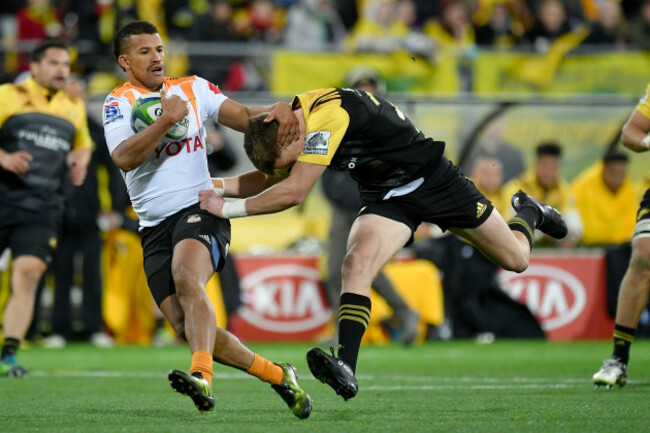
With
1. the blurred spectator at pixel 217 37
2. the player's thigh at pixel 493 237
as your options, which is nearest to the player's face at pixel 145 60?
the player's thigh at pixel 493 237

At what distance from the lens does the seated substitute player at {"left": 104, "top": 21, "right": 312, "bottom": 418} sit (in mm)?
5836

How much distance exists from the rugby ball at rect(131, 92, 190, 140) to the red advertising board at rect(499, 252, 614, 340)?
23.5ft

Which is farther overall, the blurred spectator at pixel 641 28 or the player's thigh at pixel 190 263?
the blurred spectator at pixel 641 28

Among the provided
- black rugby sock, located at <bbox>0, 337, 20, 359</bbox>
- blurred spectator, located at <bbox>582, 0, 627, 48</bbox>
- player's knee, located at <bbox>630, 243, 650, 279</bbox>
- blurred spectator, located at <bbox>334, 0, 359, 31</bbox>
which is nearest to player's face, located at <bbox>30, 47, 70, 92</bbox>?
black rugby sock, located at <bbox>0, 337, 20, 359</bbox>

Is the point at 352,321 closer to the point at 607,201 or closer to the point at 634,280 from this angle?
the point at 634,280

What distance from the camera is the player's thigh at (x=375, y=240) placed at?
6.26 m

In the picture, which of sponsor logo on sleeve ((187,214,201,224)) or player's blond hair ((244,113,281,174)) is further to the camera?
sponsor logo on sleeve ((187,214,201,224))

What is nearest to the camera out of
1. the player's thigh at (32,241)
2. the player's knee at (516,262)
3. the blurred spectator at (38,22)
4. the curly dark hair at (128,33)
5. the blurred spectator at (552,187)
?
the curly dark hair at (128,33)

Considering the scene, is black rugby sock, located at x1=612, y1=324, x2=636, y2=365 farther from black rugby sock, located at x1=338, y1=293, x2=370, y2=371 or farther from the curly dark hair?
the curly dark hair

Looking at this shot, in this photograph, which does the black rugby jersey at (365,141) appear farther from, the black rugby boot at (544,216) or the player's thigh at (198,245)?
the black rugby boot at (544,216)

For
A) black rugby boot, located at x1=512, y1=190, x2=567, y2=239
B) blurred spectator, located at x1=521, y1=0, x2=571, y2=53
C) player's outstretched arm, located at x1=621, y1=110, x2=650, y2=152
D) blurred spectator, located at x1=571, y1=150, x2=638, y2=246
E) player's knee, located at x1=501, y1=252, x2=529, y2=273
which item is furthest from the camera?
blurred spectator, located at x1=521, y1=0, x2=571, y2=53

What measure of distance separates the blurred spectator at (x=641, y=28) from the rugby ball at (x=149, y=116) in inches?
433

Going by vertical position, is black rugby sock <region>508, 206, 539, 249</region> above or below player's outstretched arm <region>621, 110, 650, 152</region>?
below

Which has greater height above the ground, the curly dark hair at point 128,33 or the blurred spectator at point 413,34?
the curly dark hair at point 128,33
